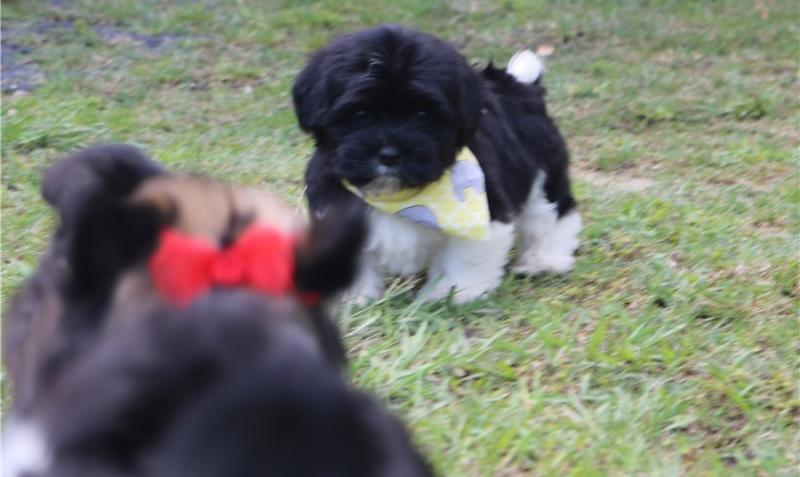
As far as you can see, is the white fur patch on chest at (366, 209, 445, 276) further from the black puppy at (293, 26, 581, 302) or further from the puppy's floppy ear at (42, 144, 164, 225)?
the puppy's floppy ear at (42, 144, 164, 225)

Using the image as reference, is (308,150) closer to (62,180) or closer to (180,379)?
(62,180)

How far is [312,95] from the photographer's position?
4.13 m

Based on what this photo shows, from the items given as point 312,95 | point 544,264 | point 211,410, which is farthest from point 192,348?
point 544,264

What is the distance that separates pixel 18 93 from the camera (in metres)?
7.75

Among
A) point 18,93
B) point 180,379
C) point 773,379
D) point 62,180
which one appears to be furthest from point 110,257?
point 18,93

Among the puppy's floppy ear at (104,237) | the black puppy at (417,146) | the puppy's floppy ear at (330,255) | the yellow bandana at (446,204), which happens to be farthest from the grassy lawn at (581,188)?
the puppy's floppy ear at (104,237)

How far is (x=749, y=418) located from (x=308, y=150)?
4.10 m

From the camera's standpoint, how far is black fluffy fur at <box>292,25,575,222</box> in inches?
155

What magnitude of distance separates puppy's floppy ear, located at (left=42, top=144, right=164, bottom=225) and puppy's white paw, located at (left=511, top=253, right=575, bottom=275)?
2.66m

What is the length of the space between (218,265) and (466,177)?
7.94 feet

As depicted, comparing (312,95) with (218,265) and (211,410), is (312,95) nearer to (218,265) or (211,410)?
(218,265)

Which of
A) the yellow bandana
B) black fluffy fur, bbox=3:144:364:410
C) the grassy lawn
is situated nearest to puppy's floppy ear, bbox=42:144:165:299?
black fluffy fur, bbox=3:144:364:410

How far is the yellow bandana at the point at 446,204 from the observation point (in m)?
4.11

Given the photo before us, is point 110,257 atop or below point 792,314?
atop
